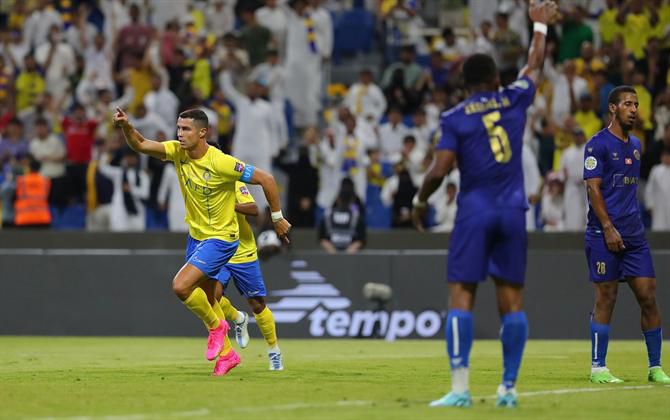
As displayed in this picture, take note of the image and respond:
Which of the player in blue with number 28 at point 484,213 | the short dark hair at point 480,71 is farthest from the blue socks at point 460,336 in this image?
the short dark hair at point 480,71

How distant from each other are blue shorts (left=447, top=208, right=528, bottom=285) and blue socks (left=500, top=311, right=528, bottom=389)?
0.92 feet

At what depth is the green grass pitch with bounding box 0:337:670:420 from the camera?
9609 millimetres

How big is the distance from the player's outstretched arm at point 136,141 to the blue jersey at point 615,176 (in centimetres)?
403

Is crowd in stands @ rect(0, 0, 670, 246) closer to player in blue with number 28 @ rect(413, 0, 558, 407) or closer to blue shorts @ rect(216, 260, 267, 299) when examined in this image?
blue shorts @ rect(216, 260, 267, 299)

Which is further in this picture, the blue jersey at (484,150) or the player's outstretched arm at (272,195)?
the player's outstretched arm at (272,195)

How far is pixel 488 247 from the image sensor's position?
975cm

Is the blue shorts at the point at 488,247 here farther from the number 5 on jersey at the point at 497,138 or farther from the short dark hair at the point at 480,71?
the short dark hair at the point at 480,71

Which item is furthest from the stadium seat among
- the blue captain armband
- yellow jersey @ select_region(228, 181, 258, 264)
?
the blue captain armband

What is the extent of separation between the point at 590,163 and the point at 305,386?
3.34 metres

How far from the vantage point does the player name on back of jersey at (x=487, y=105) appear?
978cm

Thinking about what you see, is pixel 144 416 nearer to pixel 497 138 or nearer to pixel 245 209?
pixel 497 138

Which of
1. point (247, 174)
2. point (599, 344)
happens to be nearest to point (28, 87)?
point (247, 174)

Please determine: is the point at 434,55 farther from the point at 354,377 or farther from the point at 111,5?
the point at 354,377

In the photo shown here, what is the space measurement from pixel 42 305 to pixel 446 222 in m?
7.17
